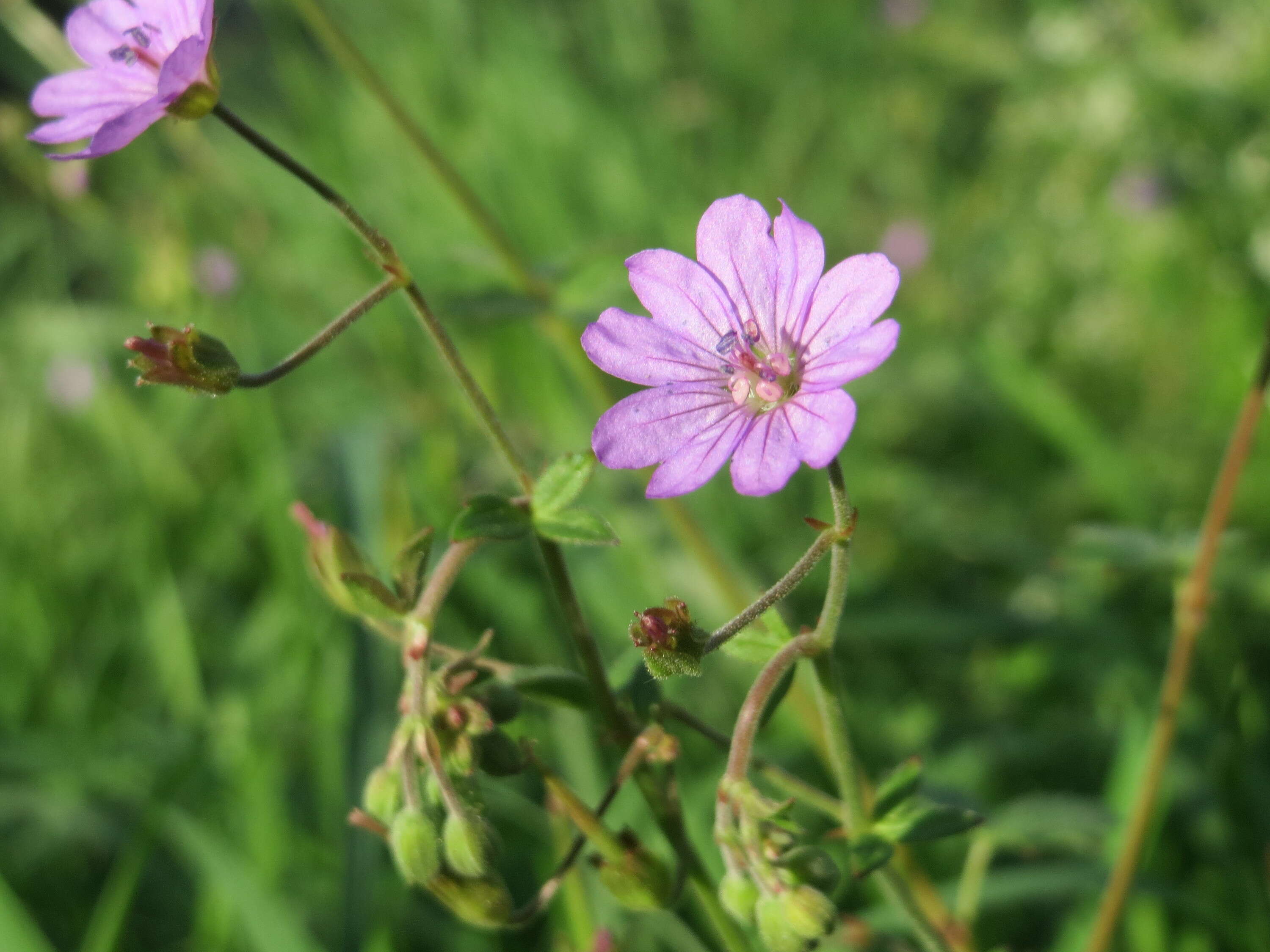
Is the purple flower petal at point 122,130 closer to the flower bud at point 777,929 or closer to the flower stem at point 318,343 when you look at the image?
the flower stem at point 318,343

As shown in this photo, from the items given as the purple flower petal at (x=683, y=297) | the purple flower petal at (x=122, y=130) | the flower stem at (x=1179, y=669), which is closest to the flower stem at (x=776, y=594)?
the purple flower petal at (x=683, y=297)

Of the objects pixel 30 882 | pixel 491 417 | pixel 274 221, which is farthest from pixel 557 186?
pixel 491 417

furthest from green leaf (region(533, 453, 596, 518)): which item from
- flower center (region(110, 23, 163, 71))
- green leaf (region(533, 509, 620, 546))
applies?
flower center (region(110, 23, 163, 71))

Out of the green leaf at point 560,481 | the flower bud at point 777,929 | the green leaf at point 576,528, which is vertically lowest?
the flower bud at point 777,929

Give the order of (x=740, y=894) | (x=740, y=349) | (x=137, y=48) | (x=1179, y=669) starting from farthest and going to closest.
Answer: (x=1179, y=669) → (x=137, y=48) → (x=740, y=349) → (x=740, y=894)

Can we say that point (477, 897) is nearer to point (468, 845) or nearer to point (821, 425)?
point (468, 845)

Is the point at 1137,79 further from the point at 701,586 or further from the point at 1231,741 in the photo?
the point at 1231,741

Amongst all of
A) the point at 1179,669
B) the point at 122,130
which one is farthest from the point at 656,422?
the point at 1179,669
